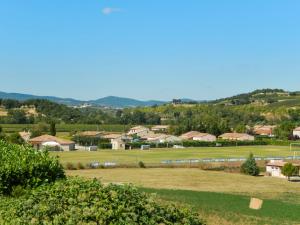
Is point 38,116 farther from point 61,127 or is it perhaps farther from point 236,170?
point 236,170

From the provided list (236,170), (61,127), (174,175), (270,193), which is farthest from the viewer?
(61,127)

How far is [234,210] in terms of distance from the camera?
35.5 metres

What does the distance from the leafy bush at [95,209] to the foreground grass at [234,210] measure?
59.2 ft

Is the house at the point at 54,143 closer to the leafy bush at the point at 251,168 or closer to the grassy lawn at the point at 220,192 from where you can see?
the grassy lawn at the point at 220,192

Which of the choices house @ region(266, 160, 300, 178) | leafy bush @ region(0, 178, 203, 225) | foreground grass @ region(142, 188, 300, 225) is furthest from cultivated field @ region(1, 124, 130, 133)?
leafy bush @ region(0, 178, 203, 225)

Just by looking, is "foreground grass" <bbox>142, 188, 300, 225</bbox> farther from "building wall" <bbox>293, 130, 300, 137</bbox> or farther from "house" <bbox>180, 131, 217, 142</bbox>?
"building wall" <bbox>293, 130, 300, 137</bbox>

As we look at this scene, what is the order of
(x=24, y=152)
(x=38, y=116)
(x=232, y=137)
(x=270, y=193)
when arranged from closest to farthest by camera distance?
(x=24, y=152) → (x=270, y=193) → (x=232, y=137) → (x=38, y=116)

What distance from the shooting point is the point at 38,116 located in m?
200

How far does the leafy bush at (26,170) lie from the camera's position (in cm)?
2305

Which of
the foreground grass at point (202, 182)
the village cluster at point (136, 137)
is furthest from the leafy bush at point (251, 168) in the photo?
the village cluster at point (136, 137)

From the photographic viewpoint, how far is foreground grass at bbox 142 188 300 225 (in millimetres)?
31109

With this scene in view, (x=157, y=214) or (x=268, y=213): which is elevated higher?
(x=157, y=214)

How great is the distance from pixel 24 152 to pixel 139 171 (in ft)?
146

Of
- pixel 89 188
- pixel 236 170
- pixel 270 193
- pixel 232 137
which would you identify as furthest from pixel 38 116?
pixel 89 188
